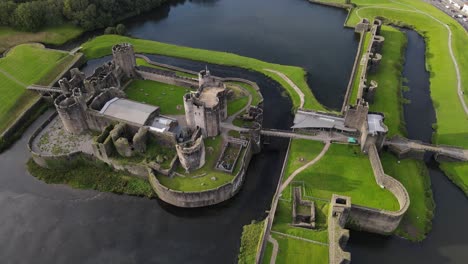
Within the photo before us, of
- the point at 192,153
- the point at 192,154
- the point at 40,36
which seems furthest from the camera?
the point at 40,36

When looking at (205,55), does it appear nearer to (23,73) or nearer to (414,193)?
(23,73)

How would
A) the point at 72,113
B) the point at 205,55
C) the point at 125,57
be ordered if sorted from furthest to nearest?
the point at 205,55
the point at 125,57
the point at 72,113

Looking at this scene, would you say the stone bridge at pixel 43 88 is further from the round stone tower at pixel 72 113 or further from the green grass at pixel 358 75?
the green grass at pixel 358 75

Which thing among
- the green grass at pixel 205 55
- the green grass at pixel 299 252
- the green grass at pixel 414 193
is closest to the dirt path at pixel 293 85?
the green grass at pixel 205 55

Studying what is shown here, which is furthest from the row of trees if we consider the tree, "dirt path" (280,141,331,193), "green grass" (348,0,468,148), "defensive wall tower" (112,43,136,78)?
"dirt path" (280,141,331,193)

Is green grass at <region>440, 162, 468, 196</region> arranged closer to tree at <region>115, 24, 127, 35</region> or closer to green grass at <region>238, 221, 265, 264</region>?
green grass at <region>238, 221, 265, 264</region>

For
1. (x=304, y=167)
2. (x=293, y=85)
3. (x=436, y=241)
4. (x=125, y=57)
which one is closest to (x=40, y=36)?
(x=125, y=57)

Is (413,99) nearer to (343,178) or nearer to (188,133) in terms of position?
(343,178)
